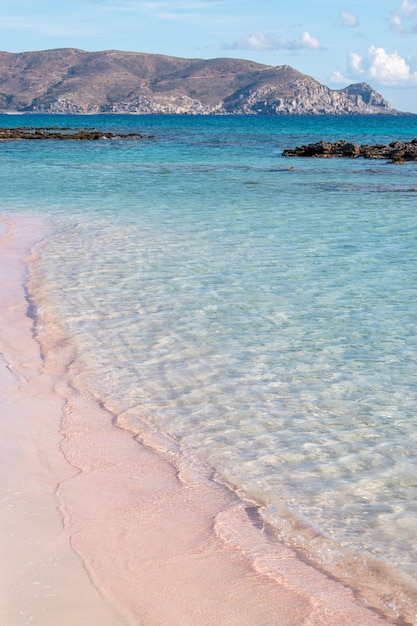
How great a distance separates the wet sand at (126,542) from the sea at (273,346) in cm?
25

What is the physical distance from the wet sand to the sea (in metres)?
0.25

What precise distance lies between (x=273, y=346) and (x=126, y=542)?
4336 millimetres

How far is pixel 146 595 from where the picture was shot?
167 inches

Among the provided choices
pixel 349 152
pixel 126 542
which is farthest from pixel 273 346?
pixel 349 152

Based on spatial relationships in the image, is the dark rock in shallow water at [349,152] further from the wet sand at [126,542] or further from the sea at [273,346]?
the wet sand at [126,542]

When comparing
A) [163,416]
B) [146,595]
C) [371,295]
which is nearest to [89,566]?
[146,595]

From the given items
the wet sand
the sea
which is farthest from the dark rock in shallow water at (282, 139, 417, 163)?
the wet sand

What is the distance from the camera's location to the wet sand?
162 inches

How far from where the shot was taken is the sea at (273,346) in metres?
5.48

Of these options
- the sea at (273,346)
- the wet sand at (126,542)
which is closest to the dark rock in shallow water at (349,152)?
the sea at (273,346)

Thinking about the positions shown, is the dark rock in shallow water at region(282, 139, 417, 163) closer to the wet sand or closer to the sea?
the sea

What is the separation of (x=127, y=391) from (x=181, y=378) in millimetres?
577

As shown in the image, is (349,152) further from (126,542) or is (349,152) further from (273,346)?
(126,542)

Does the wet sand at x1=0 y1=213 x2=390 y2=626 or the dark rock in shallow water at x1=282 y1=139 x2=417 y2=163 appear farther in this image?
the dark rock in shallow water at x1=282 y1=139 x2=417 y2=163
